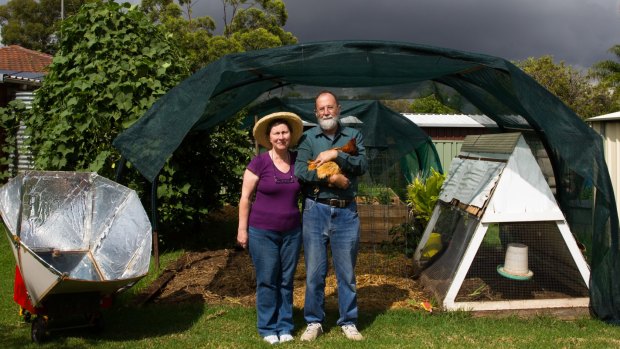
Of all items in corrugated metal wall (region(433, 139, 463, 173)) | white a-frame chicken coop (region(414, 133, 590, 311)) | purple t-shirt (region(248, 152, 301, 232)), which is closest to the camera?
purple t-shirt (region(248, 152, 301, 232))

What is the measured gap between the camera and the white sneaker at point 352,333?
4.24m

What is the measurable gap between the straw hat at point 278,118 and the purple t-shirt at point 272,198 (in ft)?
0.90

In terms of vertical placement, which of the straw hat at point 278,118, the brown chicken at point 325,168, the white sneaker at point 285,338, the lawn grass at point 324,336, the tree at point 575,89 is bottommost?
the lawn grass at point 324,336

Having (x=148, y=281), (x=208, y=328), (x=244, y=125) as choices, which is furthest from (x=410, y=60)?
(x=244, y=125)

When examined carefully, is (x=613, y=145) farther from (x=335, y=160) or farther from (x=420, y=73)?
(x=335, y=160)

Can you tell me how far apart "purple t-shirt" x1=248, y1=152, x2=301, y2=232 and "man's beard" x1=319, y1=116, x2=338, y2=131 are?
444 mm

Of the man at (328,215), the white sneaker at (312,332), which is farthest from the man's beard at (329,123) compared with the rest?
the white sneaker at (312,332)

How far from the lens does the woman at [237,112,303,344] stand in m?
4.08

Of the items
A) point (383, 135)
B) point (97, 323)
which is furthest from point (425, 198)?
point (97, 323)

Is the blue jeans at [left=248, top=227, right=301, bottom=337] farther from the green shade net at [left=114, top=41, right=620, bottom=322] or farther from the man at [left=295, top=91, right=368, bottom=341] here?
the green shade net at [left=114, top=41, right=620, bottom=322]

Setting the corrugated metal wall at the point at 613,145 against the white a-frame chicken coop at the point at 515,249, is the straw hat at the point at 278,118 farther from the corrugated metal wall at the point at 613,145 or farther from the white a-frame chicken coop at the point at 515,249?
the corrugated metal wall at the point at 613,145

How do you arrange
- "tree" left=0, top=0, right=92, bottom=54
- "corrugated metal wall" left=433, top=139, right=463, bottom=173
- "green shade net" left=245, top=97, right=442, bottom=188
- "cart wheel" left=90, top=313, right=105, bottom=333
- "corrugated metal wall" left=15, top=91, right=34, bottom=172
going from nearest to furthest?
"cart wheel" left=90, top=313, right=105, bottom=333, "corrugated metal wall" left=15, top=91, right=34, bottom=172, "green shade net" left=245, top=97, right=442, bottom=188, "corrugated metal wall" left=433, top=139, right=463, bottom=173, "tree" left=0, top=0, right=92, bottom=54

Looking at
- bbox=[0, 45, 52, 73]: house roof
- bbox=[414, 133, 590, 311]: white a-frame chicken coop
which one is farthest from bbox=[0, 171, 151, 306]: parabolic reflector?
bbox=[0, 45, 52, 73]: house roof

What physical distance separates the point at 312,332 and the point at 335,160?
131 centimetres
